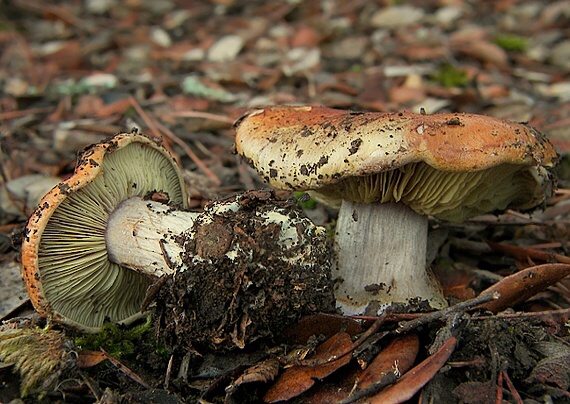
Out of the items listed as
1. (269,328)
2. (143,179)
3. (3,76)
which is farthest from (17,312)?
(3,76)

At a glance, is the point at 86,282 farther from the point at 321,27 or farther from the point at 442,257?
Answer: the point at 321,27

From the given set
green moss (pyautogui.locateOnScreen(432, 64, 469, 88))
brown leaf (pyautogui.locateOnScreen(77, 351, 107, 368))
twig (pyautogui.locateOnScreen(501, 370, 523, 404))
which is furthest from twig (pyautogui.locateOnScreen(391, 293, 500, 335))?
green moss (pyautogui.locateOnScreen(432, 64, 469, 88))

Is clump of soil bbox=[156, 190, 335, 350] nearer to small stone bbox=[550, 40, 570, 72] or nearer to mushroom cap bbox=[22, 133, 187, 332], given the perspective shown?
mushroom cap bbox=[22, 133, 187, 332]

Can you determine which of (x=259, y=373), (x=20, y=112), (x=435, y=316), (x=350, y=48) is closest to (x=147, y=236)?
(x=259, y=373)

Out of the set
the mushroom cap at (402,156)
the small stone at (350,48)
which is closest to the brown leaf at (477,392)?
the mushroom cap at (402,156)

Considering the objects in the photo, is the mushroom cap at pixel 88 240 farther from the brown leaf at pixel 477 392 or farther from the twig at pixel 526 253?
the twig at pixel 526 253
